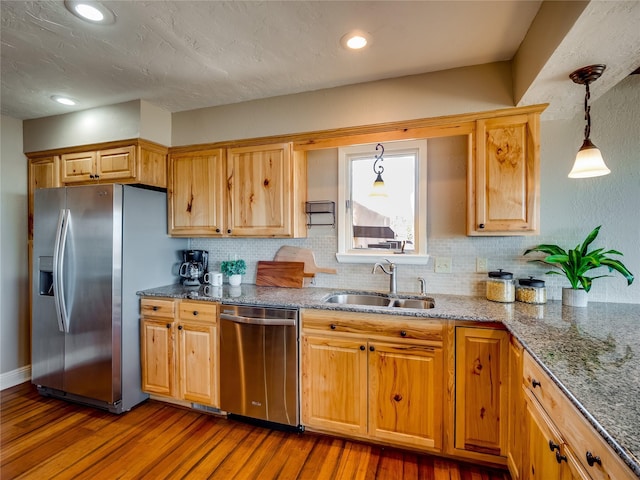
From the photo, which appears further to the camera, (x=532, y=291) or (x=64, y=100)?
(x=64, y=100)

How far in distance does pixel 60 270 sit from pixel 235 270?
1.32 m

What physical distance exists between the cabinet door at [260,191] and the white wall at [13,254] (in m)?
2.14

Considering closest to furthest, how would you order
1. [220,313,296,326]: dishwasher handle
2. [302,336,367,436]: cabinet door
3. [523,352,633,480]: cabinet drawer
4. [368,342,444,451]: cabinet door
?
[523,352,633,480]: cabinet drawer
[368,342,444,451]: cabinet door
[302,336,367,436]: cabinet door
[220,313,296,326]: dishwasher handle

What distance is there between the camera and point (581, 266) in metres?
1.90

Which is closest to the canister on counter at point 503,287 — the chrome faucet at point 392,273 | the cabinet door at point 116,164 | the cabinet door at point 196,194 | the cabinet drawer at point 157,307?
the chrome faucet at point 392,273

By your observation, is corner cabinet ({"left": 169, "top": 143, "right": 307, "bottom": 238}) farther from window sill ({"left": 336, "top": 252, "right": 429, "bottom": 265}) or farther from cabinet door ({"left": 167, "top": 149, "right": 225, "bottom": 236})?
window sill ({"left": 336, "top": 252, "right": 429, "bottom": 265})

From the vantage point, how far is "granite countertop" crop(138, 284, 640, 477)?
77cm

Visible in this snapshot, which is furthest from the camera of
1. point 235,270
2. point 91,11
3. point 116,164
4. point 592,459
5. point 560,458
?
point 235,270

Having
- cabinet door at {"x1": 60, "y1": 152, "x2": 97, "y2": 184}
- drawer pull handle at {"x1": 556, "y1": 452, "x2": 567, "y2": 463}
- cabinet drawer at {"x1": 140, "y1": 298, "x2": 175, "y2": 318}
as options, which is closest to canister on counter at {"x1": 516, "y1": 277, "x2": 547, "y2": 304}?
drawer pull handle at {"x1": 556, "y1": 452, "x2": 567, "y2": 463}

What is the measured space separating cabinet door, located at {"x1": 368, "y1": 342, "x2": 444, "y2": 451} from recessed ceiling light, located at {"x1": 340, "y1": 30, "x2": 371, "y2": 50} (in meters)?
1.78

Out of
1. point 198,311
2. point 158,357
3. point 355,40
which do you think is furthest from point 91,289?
point 355,40

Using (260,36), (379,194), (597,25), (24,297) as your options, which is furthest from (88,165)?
(597,25)

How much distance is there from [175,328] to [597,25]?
2.90 metres

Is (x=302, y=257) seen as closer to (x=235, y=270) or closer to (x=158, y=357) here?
(x=235, y=270)
